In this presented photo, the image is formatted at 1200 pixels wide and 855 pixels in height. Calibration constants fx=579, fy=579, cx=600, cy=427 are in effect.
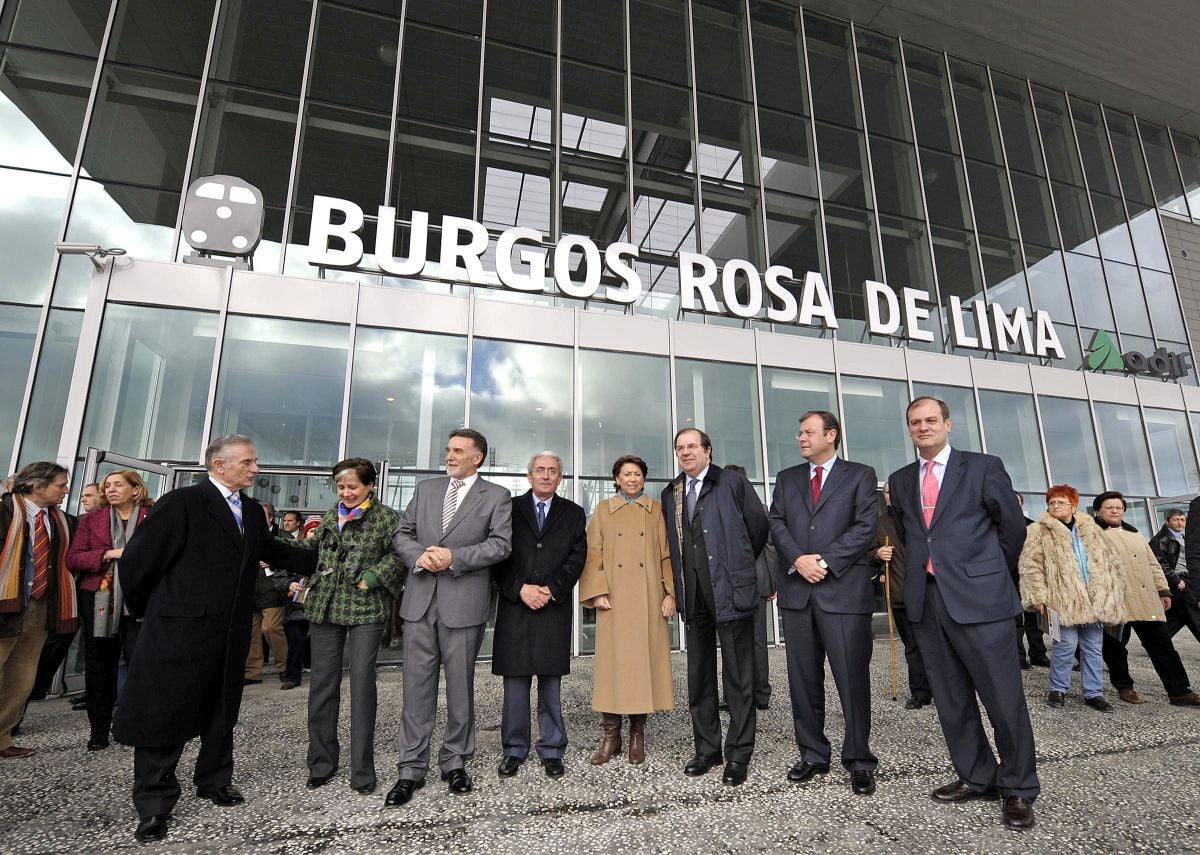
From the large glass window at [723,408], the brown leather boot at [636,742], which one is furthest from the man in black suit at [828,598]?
the large glass window at [723,408]

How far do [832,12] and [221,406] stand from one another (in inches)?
574

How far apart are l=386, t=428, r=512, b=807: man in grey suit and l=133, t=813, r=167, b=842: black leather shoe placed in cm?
98

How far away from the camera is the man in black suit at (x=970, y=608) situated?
273 cm

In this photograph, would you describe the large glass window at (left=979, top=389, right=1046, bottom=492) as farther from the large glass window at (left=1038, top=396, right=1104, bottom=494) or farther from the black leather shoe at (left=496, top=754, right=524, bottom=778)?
the black leather shoe at (left=496, top=754, right=524, bottom=778)

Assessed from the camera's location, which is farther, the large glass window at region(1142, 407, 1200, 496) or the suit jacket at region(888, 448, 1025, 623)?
the large glass window at region(1142, 407, 1200, 496)

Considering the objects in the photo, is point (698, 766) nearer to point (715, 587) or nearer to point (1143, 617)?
point (715, 587)

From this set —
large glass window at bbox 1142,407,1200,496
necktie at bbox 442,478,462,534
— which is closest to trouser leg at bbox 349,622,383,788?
necktie at bbox 442,478,462,534

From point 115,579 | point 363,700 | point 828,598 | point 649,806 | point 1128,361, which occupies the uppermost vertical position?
point 1128,361

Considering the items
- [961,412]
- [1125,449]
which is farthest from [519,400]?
[1125,449]

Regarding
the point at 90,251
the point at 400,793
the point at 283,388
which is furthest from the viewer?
the point at 283,388

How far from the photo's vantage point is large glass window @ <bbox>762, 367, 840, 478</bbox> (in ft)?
31.0

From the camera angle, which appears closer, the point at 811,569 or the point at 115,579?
the point at 811,569

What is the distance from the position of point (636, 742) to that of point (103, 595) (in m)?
4.01

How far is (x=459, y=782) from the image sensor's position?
3094mm
